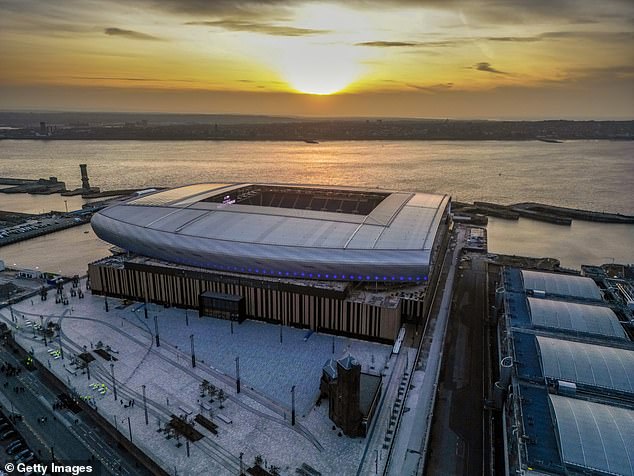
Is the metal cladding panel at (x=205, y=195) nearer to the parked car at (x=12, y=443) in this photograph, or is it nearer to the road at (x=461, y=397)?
the parked car at (x=12, y=443)

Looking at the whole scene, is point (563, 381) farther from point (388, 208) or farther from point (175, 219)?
point (175, 219)

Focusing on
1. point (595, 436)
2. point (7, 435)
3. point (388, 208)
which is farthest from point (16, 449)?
point (388, 208)

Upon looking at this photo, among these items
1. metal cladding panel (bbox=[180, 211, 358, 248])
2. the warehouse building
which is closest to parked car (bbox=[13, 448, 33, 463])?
metal cladding panel (bbox=[180, 211, 358, 248])

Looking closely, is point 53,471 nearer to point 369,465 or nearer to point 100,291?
point 369,465

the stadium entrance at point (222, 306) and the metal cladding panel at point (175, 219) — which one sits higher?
the metal cladding panel at point (175, 219)

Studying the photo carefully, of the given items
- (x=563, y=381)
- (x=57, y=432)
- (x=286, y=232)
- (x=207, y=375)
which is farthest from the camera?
(x=286, y=232)

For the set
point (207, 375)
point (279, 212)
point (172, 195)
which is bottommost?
point (207, 375)

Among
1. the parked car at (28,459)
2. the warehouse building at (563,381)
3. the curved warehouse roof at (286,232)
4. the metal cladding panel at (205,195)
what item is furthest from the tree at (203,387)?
the metal cladding panel at (205,195)
